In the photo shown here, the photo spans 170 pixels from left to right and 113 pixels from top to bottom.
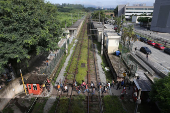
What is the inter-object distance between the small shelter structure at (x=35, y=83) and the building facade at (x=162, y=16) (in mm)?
48366

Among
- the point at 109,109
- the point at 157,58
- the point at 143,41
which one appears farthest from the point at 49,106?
the point at 143,41

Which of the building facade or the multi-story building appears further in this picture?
the multi-story building

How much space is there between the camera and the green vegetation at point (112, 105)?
36.8 ft

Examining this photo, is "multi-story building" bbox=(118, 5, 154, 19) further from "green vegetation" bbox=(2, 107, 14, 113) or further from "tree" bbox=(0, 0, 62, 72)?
"green vegetation" bbox=(2, 107, 14, 113)

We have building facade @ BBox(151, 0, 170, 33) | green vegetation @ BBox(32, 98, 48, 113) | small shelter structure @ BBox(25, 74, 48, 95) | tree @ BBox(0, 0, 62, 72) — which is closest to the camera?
tree @ BBox(0, 0, 62, 72)

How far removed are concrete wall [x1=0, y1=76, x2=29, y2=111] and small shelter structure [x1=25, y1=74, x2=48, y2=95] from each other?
3.55ft

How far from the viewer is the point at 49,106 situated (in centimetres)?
1192

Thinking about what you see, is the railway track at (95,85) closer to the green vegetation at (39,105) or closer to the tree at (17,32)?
the green vegetation at (39,105)

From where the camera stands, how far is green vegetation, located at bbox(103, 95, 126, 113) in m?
11.2

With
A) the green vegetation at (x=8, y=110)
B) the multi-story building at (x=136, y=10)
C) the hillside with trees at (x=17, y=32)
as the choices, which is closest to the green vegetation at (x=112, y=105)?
the hillside with trees at (x=17, y=32)

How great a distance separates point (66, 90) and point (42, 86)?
2.70m

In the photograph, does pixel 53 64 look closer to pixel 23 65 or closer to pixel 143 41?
A: pixel 23 65

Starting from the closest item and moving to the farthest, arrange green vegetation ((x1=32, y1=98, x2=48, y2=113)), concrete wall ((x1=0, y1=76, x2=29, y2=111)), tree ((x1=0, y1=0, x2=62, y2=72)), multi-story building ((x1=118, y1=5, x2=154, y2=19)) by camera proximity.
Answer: tree ((x1=0, y1=0, x2=62, y2=72)) < green vegetation ((x1=32, y1=98, x2=48, y2=113)) < concrete wall ((x1=0, y1=76, x2=29, y2=111)) < multi-story building ((x1=118, y1=5, x2=154, y2=19))

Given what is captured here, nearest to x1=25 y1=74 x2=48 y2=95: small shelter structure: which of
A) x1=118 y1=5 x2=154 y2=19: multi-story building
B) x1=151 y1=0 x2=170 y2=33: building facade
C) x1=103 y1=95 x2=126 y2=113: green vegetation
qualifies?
x1=103 y1=95 x2=126 y2=113: green vegetation
